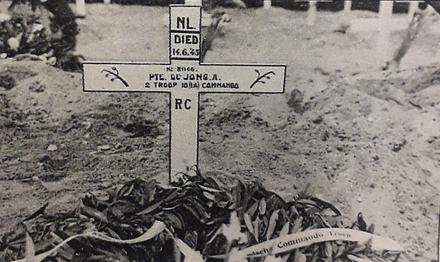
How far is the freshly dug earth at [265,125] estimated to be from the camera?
516 mm

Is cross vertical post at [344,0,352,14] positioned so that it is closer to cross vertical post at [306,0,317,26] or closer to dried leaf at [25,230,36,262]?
cross vertical post at [306,0,317,26]

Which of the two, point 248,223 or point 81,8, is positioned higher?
point 81,8

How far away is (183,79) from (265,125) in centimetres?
8

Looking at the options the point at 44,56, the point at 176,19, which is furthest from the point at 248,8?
the point at 44,56

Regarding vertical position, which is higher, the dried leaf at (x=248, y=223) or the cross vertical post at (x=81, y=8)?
the cross vertical post at (x=81, y=8)

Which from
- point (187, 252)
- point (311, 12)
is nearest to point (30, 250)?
point (187, 252)

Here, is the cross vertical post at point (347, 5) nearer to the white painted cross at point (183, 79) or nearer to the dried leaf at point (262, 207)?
the white painted cross at point (183, 79)

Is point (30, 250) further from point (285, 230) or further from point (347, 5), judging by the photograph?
point (347, 5)

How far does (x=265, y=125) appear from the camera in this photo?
541 mm

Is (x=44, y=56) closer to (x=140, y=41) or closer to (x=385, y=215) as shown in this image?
(x=140, y=41)

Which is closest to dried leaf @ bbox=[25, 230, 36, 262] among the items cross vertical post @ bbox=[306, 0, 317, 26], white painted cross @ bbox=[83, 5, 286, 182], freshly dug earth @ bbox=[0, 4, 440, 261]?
freshly dug earth @ bbox=[0, 4, 440, 261]

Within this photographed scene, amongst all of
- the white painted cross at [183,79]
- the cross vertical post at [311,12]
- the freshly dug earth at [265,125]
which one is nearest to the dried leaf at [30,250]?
the freshly dug earth at [265,125]

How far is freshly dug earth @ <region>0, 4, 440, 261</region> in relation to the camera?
516 millimetres

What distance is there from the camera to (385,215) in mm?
568
